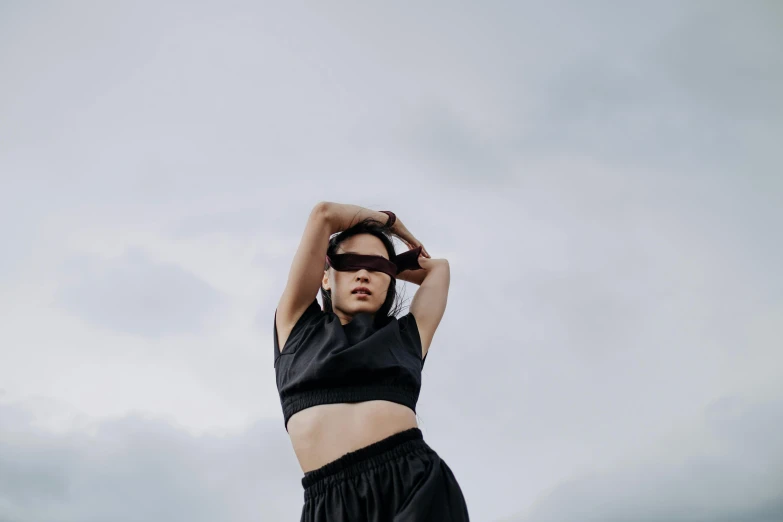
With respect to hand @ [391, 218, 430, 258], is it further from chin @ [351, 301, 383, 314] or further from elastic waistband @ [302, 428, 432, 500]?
elastic waistband @ [302, 428, 432, 500]

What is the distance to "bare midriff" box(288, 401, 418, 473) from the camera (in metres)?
3.21

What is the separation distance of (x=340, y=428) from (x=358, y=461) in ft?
0.47

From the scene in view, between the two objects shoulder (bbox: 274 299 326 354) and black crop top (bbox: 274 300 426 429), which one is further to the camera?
shoulder (bbox: 274 299 326 354)

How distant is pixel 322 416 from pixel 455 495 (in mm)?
601

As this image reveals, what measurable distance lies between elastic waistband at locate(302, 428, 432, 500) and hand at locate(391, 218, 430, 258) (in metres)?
1.15

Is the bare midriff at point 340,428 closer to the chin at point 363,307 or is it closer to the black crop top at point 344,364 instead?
the black crop top at point 344,364

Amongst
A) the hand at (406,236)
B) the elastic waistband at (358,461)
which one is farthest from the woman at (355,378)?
the hand at (406,236)

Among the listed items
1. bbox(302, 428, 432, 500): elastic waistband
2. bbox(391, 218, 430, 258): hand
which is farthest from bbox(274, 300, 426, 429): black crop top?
bbox(391, 218, 430, 258): hand

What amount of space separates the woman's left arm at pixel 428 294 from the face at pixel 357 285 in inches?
9.0

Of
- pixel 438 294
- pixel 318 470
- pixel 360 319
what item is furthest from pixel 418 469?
pixel 438 294

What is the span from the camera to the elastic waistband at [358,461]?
3180mm

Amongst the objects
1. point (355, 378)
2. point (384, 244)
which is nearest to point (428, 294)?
point (384, 244)

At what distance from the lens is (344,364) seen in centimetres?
327

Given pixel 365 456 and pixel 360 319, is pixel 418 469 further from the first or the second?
A: pixel 360 319
